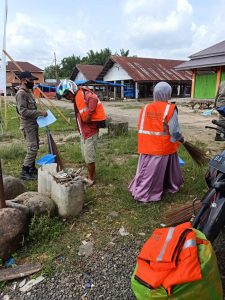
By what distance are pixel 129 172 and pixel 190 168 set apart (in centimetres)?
112

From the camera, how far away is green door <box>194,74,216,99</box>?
19344 mm

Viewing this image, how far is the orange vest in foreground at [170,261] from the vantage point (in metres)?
1.78

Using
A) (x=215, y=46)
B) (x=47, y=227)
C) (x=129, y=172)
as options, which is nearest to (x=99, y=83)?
(x=215, y=46)

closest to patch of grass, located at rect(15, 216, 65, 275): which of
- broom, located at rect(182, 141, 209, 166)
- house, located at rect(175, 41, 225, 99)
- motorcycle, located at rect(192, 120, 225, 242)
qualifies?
motorcycle, located at rect(192, 120, 225, 242)

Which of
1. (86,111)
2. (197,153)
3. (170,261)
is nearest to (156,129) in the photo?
(197,153)

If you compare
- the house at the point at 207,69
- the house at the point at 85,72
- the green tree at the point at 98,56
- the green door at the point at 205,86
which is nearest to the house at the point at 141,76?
the house at the point at 85,72

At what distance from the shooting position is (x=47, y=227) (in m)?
3.20

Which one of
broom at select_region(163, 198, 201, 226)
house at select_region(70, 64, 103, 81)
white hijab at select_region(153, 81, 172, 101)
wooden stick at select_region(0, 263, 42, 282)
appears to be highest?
house at select_region(70, 64, 103, 81)

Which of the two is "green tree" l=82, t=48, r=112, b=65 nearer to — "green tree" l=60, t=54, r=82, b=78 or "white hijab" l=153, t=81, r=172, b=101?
"green tree" l=60, t=54, r=82, b=78

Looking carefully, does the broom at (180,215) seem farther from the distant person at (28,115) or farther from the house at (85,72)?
the house at (85,72)

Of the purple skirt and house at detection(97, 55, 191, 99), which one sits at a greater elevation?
house at detection(97, 55, 191, 99)

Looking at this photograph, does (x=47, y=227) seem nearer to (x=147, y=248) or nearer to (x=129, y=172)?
(x=147, y=248)

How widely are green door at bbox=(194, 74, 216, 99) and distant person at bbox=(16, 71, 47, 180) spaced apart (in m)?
16.4

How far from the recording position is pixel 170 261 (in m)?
1.81
